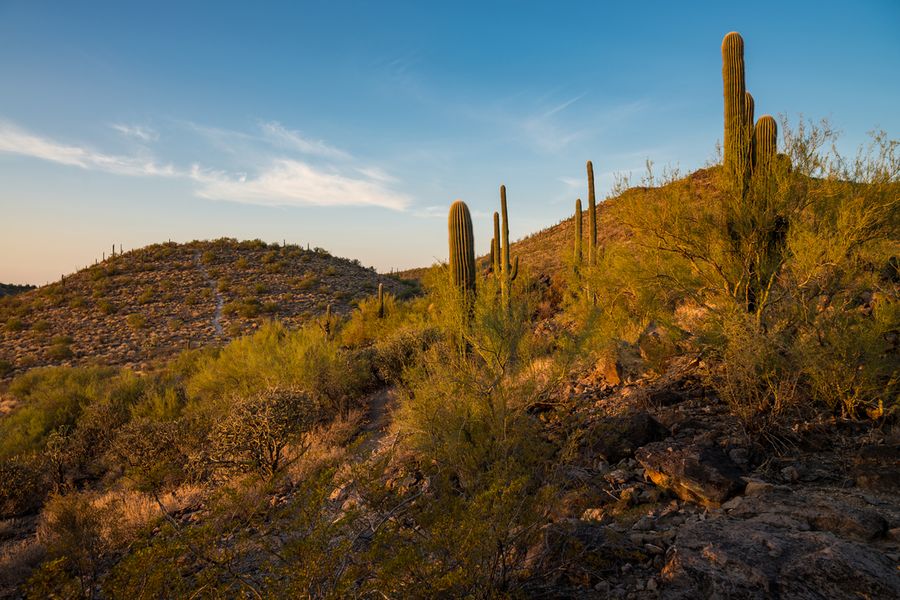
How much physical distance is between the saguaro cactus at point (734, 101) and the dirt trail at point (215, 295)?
22.6 metres

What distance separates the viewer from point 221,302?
27.5 m

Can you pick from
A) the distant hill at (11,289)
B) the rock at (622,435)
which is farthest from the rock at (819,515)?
the distant hill at (11,289)

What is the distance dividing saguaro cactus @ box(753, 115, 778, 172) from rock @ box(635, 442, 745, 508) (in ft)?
15.5

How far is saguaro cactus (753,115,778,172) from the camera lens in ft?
23.7

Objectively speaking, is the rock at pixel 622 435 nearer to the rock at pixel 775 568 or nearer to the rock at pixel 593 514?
the rock at pixel 593 514

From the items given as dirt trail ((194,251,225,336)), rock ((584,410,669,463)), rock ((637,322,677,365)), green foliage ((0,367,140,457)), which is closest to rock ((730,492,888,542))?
rock ((584,410,669,463))

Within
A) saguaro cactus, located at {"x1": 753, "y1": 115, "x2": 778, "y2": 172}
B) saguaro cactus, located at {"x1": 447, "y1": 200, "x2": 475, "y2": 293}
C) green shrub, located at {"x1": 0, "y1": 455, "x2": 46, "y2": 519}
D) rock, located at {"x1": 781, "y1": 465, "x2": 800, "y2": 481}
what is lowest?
green shrub, located at {"x1": 0, "y1": 455, "x2": 46, "y2": 519}

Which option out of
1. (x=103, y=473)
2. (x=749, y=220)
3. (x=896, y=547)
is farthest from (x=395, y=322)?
(x=896, y=547)

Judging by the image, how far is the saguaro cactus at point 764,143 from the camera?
7238 millimetres

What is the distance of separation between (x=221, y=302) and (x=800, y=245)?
28.0 m

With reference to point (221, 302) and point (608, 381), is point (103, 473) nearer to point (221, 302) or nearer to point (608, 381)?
point (608, 381)

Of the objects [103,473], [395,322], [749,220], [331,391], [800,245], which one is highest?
[749,220]

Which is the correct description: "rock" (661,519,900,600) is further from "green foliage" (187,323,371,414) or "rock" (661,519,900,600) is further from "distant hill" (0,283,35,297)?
"distant hill" (0,283,35,297)

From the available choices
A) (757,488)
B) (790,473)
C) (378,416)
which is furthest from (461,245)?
(757,488)
